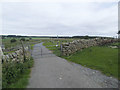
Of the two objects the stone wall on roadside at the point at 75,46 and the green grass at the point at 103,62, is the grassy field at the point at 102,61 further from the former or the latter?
the stone wall on roadside at the point at 75,46

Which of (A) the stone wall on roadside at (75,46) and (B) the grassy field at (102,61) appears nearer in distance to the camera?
(B) the grassy field at (102,61)

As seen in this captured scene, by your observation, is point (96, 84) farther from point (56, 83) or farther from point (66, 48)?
point (66, 48)

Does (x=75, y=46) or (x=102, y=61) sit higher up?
(x=75, y=46)

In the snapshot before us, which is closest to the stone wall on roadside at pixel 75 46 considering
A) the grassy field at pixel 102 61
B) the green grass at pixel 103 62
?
the grassy field at pixel 102 61

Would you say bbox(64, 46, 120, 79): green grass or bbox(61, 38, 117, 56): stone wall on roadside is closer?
bbox(64, 46, 120, 79): green grass

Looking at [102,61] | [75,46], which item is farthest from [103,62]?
[75,46]

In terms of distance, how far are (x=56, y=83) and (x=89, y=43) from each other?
1242 cm

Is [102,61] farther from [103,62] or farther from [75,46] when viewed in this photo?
[75,46]

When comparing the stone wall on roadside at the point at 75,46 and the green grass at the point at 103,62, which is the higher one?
the stone wall on roadside at the point at 75,46

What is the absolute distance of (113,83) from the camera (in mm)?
4203

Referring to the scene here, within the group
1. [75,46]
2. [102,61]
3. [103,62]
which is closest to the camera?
[103,62]

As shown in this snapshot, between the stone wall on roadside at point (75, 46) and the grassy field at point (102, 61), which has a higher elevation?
the stone wall on roadside at point (75, 46)

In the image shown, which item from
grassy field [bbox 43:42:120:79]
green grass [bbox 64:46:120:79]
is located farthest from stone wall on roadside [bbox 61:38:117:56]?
green grass [bbox 64:46:120:79]

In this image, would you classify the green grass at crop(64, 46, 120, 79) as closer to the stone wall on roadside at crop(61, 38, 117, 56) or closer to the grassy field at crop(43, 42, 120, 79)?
the grassy field at crop(43, 42, 120, 79)
